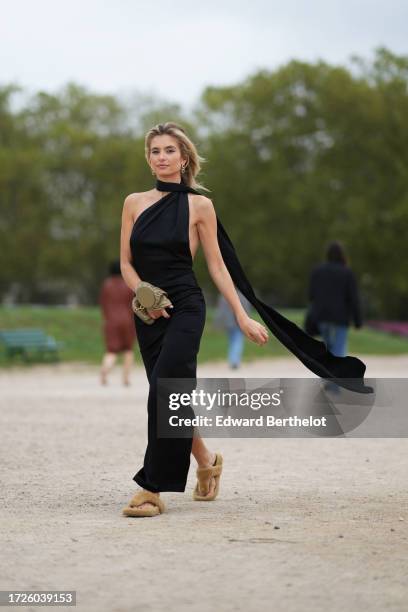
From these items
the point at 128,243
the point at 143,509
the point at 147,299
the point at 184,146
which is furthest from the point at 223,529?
the point at 184,146

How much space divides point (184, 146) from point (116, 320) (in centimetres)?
1156

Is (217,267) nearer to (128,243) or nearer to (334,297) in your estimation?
(128,243)

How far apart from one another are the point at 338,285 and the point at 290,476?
7.25 meters

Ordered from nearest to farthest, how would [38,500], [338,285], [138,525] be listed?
[138,525] → [38,500] → [338,285]

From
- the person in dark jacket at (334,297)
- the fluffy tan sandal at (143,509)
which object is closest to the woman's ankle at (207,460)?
the fluffy tan sandal at (143,509)

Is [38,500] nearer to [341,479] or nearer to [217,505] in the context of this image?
[217,505]

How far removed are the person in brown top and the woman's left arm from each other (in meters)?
11.4

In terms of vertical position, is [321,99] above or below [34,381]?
above

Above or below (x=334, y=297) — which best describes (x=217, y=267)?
above

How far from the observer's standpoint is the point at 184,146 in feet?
22.6

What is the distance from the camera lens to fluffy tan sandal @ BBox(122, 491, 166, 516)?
21.5 ft

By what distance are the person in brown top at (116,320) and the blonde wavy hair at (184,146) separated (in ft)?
36.9

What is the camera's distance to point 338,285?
15516 millimetres

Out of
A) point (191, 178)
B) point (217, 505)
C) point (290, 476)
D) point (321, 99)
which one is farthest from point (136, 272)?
point (321, 99)
